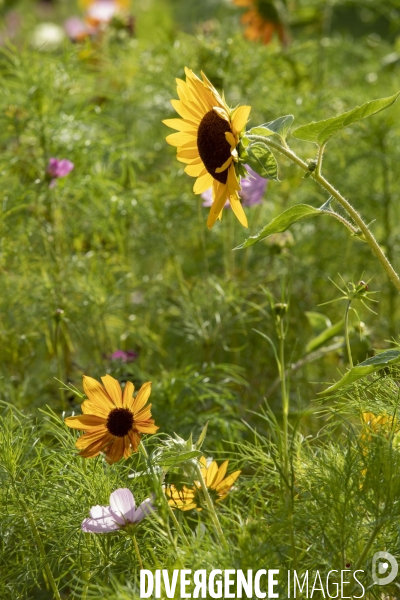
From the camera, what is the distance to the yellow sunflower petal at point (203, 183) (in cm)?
68

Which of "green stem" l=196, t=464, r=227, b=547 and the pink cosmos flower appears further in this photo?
the pink cosmos flower

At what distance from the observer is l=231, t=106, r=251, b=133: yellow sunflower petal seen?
0.59 metres

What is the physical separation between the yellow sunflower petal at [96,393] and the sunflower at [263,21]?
0.97 m

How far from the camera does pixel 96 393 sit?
645mm

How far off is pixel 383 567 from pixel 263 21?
1.14 metres

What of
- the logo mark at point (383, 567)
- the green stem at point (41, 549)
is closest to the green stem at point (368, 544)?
the logo mark at point (383, 567)

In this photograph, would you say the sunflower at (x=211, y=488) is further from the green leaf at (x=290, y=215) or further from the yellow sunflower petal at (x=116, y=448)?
the green leaf at (x=290, y=215)

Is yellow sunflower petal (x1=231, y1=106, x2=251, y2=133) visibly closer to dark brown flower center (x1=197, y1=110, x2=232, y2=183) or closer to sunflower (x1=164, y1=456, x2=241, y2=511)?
dark brown flower center (x1=197, y1=110, x2=232, y2=183)

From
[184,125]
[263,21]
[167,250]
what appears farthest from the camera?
[263,21]

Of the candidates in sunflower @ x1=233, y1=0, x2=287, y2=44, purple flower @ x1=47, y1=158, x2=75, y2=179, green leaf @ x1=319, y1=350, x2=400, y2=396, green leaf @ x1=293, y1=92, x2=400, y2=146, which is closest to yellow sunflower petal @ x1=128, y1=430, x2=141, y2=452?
green leaf @ x1=319, y1=350, x2=400, y2=396

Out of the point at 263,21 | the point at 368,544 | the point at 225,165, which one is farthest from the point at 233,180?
the point at 263,21

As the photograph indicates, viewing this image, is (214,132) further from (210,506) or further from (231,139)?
(210,506)

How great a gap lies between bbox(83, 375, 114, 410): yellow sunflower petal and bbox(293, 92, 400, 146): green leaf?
24 cm

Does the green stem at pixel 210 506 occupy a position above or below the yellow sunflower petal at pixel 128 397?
below
